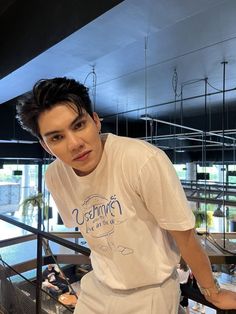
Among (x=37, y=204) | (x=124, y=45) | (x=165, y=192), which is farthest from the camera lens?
(x=37, y=204)

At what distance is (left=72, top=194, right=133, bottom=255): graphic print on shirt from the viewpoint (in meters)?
0.83

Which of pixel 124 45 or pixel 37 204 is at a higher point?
pixel 124 45

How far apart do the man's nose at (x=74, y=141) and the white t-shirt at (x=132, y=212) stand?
87 mm

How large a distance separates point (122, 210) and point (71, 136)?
0.27 metres

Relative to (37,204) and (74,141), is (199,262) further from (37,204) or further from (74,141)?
(37,204)

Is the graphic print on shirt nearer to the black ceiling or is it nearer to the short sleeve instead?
the short sleeve

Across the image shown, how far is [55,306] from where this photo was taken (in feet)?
7.93

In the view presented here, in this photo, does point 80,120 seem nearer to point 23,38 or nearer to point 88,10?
point 88,10

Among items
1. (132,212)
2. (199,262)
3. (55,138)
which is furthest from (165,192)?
(55,138)

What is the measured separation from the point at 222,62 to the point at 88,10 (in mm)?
2696

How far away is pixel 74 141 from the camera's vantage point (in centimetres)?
83

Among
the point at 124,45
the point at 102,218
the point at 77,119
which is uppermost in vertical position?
the point at 124,45

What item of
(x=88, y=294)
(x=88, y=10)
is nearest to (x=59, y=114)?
(x=88, y=294)

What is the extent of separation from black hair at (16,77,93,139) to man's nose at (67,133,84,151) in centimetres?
7
